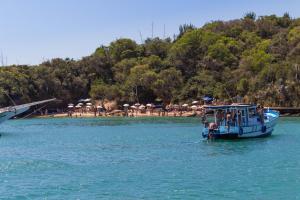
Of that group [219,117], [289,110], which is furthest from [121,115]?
[219,117]

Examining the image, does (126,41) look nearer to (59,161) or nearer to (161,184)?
(59,161)

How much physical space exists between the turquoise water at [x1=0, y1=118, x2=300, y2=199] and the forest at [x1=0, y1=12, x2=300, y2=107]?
176ft

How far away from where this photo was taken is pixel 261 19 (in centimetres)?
13712

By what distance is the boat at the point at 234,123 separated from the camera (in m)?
47.4

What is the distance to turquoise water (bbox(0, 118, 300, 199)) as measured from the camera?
24.6m

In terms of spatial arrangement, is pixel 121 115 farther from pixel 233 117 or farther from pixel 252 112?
pixel 233 117

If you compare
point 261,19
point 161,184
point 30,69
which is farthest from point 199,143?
point 261,19

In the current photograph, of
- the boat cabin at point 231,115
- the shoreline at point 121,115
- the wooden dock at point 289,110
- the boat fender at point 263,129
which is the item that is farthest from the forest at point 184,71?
the boat cabin at point 231,115

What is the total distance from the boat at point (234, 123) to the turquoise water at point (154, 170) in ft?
4.17

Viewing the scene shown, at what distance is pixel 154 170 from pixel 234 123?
18.8 m

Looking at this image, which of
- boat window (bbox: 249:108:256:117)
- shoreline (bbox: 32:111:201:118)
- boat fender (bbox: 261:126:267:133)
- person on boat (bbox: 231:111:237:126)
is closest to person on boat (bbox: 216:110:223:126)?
person on boat (bbox: 231:111:237:126)

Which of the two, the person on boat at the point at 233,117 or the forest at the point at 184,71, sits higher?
the forest at the point at 184,71

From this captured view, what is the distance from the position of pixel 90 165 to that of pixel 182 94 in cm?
7743

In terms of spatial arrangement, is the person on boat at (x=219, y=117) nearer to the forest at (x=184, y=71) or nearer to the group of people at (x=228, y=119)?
the group of people at (x=228, y=119)
